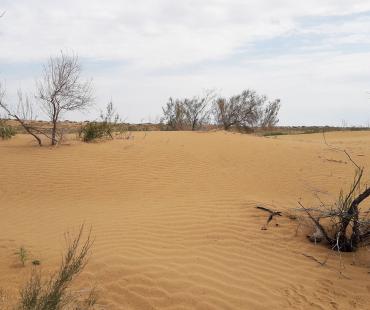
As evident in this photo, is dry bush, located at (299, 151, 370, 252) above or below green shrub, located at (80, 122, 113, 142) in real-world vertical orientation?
below

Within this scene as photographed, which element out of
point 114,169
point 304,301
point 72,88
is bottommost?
point 304,301

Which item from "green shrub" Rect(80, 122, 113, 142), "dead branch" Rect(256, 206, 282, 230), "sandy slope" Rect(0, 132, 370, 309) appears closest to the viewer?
"sandy slope" Rect(0, 132, 370, 309)

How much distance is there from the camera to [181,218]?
7.86m

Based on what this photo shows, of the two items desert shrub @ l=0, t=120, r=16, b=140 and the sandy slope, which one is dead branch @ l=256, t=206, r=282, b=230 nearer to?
the sandy slope

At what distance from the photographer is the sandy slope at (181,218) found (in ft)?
17.0

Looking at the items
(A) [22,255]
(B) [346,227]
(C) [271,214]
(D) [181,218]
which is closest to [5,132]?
(D) [181,218]

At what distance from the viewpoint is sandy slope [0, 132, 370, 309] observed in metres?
5.19

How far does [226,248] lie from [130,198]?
11.7 ft

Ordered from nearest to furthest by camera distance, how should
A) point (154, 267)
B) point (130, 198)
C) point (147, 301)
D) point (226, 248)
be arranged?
point (147, 301), point (154, 267), point (226, 248), point (130, 198)

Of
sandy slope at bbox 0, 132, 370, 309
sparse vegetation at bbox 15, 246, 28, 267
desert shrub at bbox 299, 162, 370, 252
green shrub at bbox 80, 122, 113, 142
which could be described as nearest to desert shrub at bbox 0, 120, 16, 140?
sandy slope at bbox 0, 132, 370, 309

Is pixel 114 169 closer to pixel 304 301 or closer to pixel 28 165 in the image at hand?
pixel 28 165

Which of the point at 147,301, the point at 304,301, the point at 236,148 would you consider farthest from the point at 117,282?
the point at 236,148

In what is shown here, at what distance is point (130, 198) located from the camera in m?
9.59

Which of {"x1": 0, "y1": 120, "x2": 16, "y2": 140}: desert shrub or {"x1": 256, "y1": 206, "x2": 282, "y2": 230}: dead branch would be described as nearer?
{"x1": 256, "y1": 206, "x2": 282, "y2": 230}: dead branch
